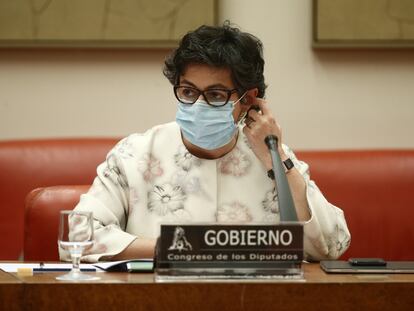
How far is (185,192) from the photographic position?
249cm

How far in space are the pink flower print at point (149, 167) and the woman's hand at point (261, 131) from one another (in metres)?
0.29

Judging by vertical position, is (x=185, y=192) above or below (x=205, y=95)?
below

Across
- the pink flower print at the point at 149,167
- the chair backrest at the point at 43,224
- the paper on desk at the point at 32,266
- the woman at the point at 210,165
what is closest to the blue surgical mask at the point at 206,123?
the woman at the point at 210,165

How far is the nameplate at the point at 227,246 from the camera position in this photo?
168 cm

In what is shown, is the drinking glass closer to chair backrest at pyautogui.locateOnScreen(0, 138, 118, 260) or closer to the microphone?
the microphone

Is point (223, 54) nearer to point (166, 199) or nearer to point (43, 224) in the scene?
point (166, 199)

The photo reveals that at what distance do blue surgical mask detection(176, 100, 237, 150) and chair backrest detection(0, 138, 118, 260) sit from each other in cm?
68

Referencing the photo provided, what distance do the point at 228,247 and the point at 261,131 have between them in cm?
87

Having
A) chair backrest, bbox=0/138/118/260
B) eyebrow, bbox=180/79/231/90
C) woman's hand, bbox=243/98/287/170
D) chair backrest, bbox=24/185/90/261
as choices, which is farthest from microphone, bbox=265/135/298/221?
chair backrest, bbox=0/138/118/260

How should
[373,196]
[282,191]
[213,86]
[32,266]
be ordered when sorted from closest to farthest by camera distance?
[32,266]
[282,191]
[213,86]
[373,196]

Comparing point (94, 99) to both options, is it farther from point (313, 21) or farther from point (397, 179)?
point (397, 179)

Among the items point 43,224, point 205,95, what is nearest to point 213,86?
point 205,95
